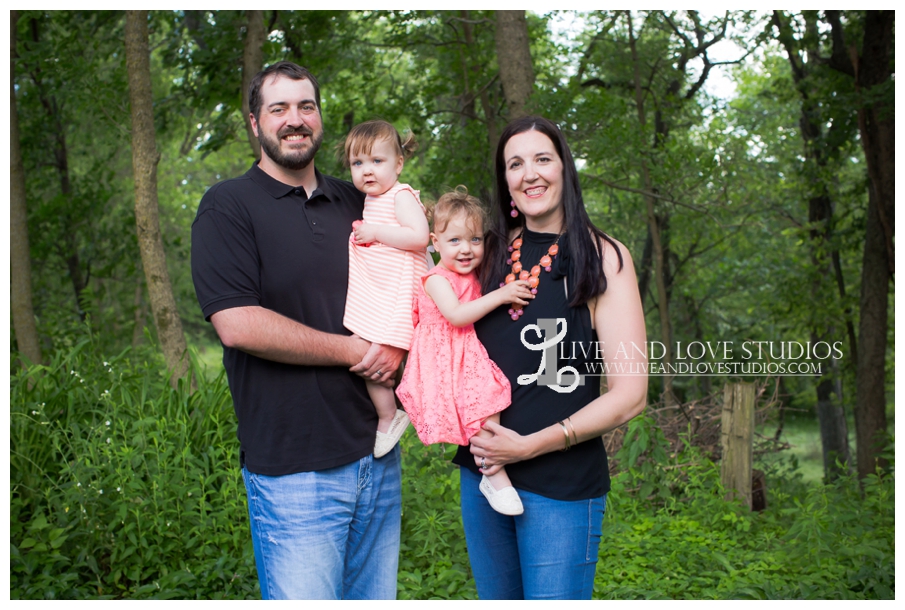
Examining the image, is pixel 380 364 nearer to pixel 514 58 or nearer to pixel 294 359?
pixel 294 359

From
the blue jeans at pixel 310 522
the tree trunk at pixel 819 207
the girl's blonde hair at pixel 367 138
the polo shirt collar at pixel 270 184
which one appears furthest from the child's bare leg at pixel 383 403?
the tree trunk at pixel 819 207

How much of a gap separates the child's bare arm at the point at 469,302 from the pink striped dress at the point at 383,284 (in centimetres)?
17

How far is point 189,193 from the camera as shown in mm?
19203

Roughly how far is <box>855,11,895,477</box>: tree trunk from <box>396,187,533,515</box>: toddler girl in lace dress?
5.84 m

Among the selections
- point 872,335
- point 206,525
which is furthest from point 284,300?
point 872,335

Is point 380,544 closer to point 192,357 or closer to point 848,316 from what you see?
point 192,357

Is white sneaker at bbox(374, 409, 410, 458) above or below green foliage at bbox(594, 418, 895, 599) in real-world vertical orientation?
above

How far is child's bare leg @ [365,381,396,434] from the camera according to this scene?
2.35 metres

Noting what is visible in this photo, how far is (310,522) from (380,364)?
524 mm

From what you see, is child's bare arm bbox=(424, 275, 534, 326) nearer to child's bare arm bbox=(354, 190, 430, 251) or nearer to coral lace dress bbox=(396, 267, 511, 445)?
coral lace dress bbox=(396, 267, 511, 445)

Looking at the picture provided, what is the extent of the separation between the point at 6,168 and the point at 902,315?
244 inches

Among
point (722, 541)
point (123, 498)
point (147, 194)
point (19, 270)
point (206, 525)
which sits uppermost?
point (147, 194)

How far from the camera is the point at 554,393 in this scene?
2125 millimetres

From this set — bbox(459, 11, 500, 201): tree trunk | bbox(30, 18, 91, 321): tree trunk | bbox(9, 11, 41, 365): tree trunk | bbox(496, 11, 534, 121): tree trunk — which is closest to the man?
bbox(496, 11, 534, 121): tree trunk
